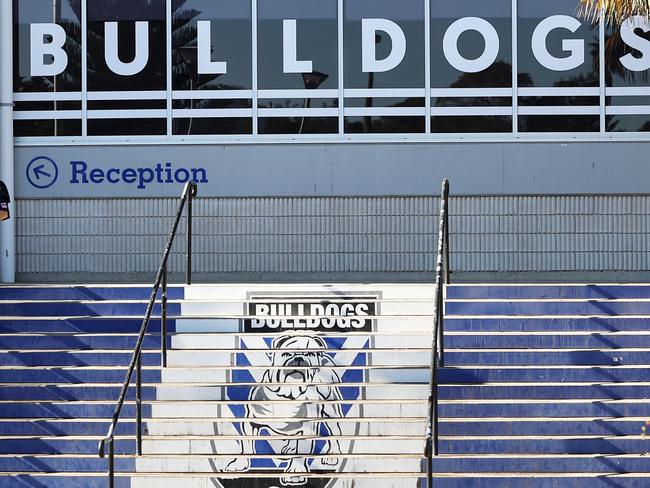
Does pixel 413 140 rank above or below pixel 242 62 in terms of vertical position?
below

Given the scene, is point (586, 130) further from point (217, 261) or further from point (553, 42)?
point (217, 261)

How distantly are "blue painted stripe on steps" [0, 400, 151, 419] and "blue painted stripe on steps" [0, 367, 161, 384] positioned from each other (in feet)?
1.15

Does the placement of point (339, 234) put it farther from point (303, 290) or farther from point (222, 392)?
point (222, 392)

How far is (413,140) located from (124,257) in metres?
3.87

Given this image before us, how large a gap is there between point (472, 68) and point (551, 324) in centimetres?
415

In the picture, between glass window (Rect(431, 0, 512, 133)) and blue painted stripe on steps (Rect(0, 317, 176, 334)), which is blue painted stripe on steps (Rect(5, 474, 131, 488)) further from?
glass window (Rect(431, 0, 512, 133))

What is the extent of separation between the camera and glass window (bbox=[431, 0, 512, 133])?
14047mm

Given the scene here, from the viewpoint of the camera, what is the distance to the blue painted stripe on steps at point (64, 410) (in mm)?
10516

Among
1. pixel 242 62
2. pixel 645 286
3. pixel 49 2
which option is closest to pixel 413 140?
pixel 242 62

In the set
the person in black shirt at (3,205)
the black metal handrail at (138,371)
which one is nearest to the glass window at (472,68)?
the black metal handrail at (138,371)

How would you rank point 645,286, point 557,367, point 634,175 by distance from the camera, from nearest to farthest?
point 557,367, point 645,286, point 634,175

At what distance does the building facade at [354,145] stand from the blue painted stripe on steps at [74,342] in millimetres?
2873

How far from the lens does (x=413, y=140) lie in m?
14.0

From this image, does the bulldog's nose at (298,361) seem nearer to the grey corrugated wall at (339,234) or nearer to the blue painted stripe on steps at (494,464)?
the blue painted stripe on steps at (494,464)
